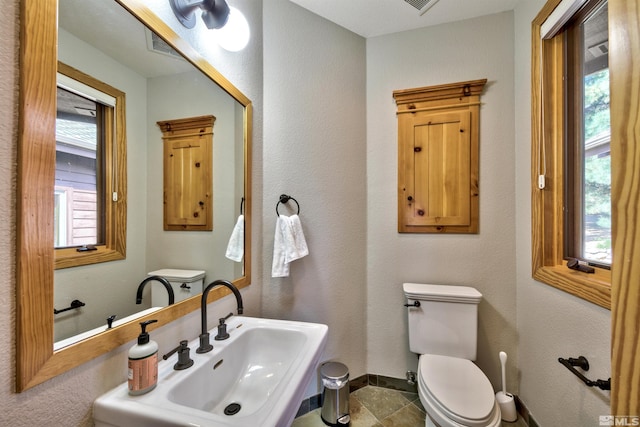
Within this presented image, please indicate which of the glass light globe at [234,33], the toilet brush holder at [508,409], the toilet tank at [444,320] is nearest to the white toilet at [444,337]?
the toilet tank at [444,320]

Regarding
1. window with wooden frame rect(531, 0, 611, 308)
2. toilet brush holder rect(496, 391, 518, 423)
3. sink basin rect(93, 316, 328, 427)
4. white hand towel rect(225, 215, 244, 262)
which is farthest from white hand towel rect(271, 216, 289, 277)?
toilet brush holder rect(496, 391, 518, 423)

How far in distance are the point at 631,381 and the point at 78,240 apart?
44.9 inches

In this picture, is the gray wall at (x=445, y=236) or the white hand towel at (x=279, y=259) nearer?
the white hand towel at (x=279, y=259)

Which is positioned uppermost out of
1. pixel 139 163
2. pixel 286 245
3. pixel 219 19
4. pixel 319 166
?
pixel 219 19

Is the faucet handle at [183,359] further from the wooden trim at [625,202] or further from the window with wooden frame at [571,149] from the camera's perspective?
the window with wooden frame at [571,149]

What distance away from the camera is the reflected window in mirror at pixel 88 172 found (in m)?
0.58

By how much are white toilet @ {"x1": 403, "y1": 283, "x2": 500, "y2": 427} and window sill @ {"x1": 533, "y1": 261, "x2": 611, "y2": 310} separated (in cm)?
37

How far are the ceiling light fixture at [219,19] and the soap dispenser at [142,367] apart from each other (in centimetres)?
111

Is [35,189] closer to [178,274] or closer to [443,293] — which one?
[178,274]

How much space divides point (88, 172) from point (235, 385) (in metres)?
0.90

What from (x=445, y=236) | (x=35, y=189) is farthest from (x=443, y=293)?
(x=35, y=189)

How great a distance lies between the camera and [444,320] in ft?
4.95

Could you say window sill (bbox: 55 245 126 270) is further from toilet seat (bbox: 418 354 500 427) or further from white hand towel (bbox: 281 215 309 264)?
toilet seat (bbox: 418 354 500 427)

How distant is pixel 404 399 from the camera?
1.64 metres
